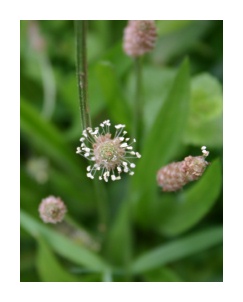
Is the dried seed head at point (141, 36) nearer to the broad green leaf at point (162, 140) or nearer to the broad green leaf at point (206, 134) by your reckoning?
the broad green leaf at point (162, 140)

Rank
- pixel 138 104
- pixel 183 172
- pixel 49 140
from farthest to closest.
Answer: pixel 49 140 → pixel 138 104 → pixel 183 172

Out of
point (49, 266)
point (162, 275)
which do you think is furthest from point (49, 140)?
point (162, 275)

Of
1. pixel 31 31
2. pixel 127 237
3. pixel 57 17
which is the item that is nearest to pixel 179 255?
pixel 127 237

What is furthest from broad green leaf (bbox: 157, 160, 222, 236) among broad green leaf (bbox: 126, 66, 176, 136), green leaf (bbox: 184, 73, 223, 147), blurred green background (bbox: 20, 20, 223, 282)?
broad green leaf (bbox: 126, 66, 176, 136)

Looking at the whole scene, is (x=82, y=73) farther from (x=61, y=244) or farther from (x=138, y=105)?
(x=61, y=244)

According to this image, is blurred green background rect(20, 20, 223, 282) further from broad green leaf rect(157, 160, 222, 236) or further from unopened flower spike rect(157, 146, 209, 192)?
unopened flower spike rect(157, 146, 209, 192)

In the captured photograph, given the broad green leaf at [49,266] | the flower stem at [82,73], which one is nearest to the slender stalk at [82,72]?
the flower stem at [82,73]

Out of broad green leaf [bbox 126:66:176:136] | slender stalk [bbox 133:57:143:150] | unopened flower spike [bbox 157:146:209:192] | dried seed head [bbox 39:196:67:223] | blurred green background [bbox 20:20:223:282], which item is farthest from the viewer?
broad green leaf [bbox 126:66:176:136]
